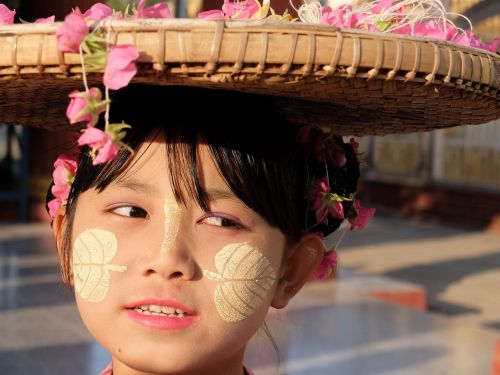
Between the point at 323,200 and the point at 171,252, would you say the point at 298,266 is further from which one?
the point at 171,252

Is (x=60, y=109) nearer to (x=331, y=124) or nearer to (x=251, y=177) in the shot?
(x=251, y=177)

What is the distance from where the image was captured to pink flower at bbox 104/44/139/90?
1428mm

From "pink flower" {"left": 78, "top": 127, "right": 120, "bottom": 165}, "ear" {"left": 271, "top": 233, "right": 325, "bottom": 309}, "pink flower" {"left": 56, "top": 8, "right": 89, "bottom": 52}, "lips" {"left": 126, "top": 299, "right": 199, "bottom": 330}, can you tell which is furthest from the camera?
"ear" {"left": 271, "top": 233, "right": 325, "bottom": 309}

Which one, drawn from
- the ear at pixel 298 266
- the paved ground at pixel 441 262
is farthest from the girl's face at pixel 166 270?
the paved ground at pixel 441 262

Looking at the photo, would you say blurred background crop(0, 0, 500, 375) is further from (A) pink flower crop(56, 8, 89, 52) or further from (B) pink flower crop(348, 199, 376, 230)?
(A) pink flower crop(56, 8, 89, 52)

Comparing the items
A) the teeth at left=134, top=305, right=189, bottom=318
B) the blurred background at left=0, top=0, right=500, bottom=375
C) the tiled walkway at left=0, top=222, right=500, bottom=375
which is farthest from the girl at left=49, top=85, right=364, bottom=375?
the tiled walkway at left=0, top=222, right=500, bottom=375

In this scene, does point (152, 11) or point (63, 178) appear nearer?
point (152, 11)

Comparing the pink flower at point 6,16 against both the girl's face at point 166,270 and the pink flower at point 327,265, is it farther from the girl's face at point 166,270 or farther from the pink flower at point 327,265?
the pink flower at point 327,265

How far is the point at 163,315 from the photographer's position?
176 cm

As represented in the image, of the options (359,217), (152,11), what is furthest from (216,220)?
(359,217)

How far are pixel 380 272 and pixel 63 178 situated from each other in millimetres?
7056

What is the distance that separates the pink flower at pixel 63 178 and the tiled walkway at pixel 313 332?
2.27 m

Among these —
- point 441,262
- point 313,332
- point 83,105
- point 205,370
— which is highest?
point 83,105

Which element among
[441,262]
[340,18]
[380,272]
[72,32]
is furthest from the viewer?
[441,262]
